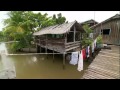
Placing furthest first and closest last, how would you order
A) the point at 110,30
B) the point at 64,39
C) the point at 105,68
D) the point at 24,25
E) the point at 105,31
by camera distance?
the point at 24,25 → the point at 105,31 → the point at 110,30 → the point at 64,39 → the point at 105,68

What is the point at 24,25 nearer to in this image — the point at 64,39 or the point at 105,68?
the point at 64,39

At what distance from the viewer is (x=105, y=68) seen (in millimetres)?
6906

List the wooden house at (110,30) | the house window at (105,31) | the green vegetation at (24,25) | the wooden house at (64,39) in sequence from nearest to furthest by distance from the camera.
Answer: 1. the wooden house at (64,39)
2. the wooden house at (110,30)
3. the house window at (105,31)
4. the green vegetation at (24,25)

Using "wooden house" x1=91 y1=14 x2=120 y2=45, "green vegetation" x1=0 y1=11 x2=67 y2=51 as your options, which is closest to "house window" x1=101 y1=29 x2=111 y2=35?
"wooden house" x1=91 y1=14 x2=120 y2=45

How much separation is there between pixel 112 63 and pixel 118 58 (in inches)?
33.6

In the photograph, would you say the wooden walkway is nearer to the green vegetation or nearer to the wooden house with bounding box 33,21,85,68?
the wooden house with bounding box 33,21,85,68

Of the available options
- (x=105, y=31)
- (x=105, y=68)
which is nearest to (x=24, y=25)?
(x=105, y=31)

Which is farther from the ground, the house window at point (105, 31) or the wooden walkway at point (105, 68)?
the house window at point (105, 31)

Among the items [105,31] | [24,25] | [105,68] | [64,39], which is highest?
[24,25]

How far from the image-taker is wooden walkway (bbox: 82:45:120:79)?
6.19m

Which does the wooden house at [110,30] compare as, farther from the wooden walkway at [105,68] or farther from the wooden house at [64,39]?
the wooden walkway at [105,68]

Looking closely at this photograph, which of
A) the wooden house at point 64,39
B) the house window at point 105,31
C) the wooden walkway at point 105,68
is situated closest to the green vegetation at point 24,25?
the wooden house at point 64,39

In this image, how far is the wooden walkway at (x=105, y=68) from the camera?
6188mm
